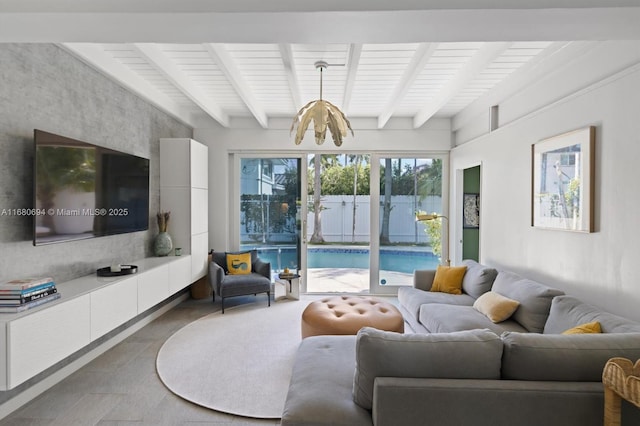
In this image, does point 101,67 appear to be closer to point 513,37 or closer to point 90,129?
point 90,129

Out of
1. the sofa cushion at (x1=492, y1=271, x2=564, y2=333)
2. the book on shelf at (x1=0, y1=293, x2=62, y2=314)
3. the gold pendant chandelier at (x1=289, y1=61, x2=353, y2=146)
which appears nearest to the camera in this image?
the book on shelf at (x1=0, y1=293, x2=62, y2=314)

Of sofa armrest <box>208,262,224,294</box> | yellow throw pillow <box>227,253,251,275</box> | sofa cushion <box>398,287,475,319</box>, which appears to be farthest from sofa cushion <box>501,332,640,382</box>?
yellow throw pillow <box>227,253,251,275</box>

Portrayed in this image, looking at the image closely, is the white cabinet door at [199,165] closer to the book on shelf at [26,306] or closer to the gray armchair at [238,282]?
the gray armchair at [238,282]

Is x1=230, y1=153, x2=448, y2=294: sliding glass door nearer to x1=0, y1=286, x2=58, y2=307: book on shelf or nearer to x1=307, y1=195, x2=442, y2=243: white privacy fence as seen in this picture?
x1=307, y1=195, x2=442, y2=243: white privacy fence

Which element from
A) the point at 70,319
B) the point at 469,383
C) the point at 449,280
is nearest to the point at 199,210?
the point at 70,319

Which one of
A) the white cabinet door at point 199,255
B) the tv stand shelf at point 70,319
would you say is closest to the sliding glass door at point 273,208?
the white cabinet door at point 199,255

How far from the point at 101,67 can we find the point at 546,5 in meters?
3.32

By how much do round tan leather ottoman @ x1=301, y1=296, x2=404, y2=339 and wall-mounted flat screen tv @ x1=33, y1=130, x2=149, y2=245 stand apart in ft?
6.69

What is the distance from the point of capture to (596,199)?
2.68 m

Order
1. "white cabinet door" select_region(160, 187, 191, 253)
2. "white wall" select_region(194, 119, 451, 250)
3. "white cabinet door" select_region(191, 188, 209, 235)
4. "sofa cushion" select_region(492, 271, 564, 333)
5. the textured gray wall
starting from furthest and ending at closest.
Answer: "white wall" select_region(194, 119, 451, 250), "white cabinet door" select_region(191, 188, 209, 235), "white cabinet door" select_region(160, 187, 191, 253), "sofa cushion" select_region(492, 271, 564, 333), the textured gray wall

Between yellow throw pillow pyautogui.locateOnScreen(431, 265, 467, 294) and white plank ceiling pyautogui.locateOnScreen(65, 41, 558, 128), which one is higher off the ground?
white plank ceiling pyautogui.locateOnScreen(65, 41, 558, 128)

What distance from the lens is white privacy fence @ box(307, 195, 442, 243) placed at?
5789 millimetres

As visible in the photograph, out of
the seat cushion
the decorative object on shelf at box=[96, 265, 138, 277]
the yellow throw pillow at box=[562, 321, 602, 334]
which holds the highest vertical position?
the decorative object on shelf at box=[96, 265, 138, 277]

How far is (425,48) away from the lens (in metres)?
2.97
